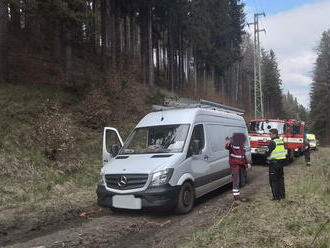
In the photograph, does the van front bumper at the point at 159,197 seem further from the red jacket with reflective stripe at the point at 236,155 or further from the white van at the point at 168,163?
the red jacket with reflective stripe at the point at 236,155

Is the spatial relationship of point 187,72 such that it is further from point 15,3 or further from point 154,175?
point 154,175

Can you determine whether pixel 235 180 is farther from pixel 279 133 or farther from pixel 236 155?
pixel 279 133

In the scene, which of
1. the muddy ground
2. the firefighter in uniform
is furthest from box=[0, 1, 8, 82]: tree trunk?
the firefighter in uniform

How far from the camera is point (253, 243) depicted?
223 inches

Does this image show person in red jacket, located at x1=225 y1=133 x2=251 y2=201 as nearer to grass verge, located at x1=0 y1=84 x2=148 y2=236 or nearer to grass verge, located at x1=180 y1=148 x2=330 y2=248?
grass verge, located at x1=180 y1=148 x2=330 y2=248

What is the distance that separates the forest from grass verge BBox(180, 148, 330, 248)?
42.3 ft

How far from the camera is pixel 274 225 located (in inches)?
260

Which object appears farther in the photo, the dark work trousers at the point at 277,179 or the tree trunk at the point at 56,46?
the tree trunk at the point at 56,46

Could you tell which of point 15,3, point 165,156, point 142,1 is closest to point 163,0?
point 142,1

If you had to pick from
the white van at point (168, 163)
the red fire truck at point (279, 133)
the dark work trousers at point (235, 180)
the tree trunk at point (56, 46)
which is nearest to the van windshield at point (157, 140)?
the white van at point (168, 163)

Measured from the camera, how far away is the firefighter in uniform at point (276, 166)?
30.3 feet

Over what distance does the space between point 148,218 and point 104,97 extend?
1181 centimetres

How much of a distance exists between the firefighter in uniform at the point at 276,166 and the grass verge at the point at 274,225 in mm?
301

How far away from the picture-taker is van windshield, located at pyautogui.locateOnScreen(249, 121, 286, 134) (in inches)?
791
